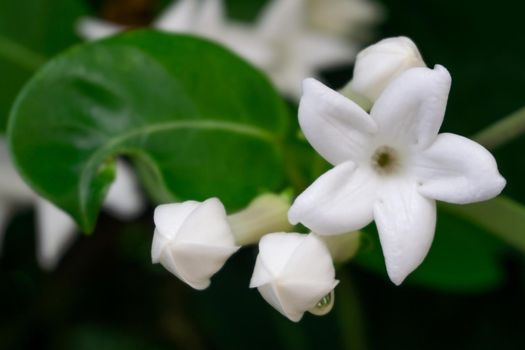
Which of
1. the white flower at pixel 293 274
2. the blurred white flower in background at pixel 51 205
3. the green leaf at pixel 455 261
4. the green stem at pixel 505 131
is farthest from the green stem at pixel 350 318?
the white flower at pixel 293 274

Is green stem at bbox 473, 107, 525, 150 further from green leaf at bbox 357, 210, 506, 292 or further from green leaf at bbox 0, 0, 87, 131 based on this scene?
green leaf at bbox 0, 0, 87, 131

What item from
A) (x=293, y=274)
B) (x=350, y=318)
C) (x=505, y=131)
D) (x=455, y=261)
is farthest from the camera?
(x=350, y=318)

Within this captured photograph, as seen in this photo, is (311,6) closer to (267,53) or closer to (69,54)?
(267,53)

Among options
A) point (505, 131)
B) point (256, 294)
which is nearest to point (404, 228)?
point (505, 131)

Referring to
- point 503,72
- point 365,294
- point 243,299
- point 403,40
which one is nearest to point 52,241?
Result: point 243,299

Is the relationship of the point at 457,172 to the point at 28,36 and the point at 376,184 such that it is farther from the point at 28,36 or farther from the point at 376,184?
the point at 28,36

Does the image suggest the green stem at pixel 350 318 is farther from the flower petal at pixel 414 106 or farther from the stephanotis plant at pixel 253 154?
the flower petal at pixel 414 106

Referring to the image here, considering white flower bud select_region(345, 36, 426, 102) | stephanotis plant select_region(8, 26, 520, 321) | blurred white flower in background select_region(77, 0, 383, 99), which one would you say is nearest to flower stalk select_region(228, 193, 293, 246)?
stephanotis plant select_region(8, 26, 520, 321)

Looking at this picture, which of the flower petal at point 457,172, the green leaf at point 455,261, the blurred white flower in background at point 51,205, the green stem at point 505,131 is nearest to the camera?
the flower petal at point 457,172
